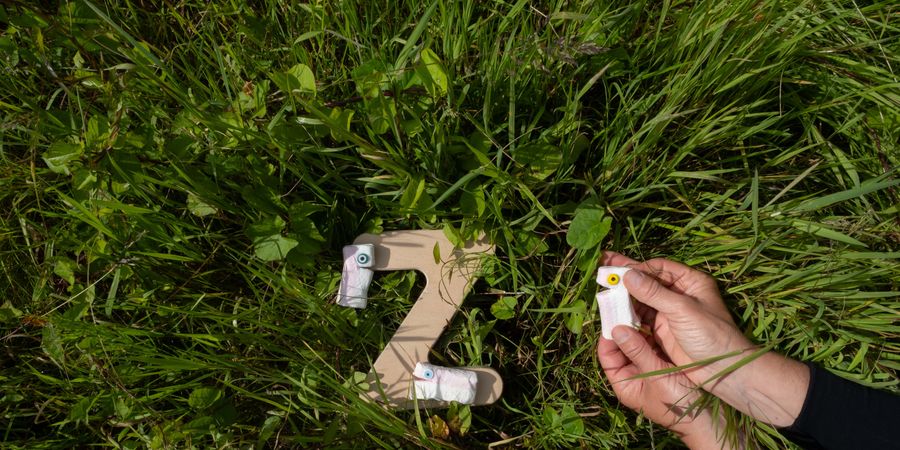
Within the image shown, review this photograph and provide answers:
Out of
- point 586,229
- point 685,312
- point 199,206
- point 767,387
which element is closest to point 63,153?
point 199,206

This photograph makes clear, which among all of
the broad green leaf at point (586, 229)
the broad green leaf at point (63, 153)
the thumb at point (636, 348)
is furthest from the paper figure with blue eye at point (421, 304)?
the broad green leaf at point (63, 153)

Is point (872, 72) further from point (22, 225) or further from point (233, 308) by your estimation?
point (22, 225)

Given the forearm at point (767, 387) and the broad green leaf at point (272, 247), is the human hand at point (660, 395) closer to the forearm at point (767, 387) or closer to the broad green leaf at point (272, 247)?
the forearm at point (767, 387)

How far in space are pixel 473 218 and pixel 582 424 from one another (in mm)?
622

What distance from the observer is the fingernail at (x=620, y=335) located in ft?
4.84

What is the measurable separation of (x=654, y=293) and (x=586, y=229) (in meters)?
0.23

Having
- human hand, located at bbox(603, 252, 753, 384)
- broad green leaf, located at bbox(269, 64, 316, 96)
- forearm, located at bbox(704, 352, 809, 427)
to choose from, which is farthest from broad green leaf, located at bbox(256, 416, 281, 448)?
forearm, located at bbox(704, 352, 809, 427)

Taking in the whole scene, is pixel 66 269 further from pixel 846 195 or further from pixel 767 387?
pixel 846 195

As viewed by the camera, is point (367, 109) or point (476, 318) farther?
point (476, 318)

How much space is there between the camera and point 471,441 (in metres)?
1.61

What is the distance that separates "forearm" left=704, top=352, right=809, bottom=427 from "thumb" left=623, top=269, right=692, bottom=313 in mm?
217

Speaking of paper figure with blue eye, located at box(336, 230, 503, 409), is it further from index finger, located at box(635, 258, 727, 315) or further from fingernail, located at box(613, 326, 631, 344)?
index finger, located at box(635, 258, 727, 315)

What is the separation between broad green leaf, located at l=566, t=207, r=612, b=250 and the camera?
1477 millimetres

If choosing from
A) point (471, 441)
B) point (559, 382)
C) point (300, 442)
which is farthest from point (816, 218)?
point (300, 442)
